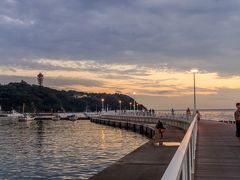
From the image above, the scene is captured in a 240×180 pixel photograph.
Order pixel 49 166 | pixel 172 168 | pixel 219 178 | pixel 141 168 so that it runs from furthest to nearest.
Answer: pixel 49 166 → pixel 141 168 → pixel 219 178 → pixel 172 168

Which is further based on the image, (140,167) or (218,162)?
(140,167)

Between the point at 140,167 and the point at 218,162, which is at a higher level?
the point at 218,162

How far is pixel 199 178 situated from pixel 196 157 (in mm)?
4493

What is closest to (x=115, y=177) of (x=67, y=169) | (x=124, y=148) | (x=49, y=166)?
(x=67, y=169)

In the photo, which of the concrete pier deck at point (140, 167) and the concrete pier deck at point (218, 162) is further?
the concrete pier deck at point (140, 167)

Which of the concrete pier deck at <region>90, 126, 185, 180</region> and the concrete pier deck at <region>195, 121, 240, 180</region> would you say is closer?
the concrete pier deck at <region>195, 121, 240, 180</region>

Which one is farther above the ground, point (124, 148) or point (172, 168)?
point (172, 168)

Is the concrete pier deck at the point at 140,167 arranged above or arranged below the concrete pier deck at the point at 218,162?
below

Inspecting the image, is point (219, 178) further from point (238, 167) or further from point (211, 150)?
point (211, 150)

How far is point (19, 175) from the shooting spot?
1139 inches

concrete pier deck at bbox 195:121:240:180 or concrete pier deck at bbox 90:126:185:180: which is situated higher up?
concrete pier deck at bbox 195:121:240:180

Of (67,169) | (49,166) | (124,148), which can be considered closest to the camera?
(67,169)

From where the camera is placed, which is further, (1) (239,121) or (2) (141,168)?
(1) (239,121)

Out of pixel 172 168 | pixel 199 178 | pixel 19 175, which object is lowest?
pixel 19 175
